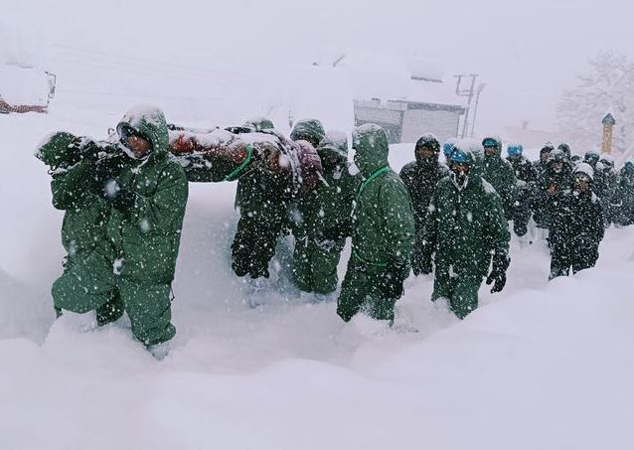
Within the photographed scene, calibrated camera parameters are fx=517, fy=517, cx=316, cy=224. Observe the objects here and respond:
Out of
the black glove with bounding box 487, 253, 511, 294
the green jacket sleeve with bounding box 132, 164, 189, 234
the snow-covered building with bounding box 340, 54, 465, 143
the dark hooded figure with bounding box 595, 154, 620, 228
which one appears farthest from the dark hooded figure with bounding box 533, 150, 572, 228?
the snow-covered building with bounding box 340, 54, 465, 143

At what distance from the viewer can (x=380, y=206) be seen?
157 inches

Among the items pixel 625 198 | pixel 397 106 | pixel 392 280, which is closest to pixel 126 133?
pixel 392 280

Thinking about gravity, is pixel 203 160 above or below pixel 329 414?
above

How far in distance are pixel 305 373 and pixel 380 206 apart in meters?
1.68

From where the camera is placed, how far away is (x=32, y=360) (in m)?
2.91

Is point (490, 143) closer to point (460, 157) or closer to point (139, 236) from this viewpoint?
point (460, 157)

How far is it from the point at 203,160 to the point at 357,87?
91.2 ft

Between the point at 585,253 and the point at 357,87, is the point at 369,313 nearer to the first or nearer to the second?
the point at 585,253

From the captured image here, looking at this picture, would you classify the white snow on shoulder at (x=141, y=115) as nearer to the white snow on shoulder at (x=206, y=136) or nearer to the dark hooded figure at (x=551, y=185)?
the white snow on shoulder at (x=206, y=136)

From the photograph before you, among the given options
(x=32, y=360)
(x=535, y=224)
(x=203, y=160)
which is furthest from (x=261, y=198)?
(x=535, y=224)

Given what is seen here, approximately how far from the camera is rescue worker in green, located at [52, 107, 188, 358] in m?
3.26

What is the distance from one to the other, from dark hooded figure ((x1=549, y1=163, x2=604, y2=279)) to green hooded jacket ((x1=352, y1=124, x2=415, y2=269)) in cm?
275

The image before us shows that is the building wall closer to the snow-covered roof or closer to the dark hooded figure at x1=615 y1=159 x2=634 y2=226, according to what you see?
the snow-covered roof

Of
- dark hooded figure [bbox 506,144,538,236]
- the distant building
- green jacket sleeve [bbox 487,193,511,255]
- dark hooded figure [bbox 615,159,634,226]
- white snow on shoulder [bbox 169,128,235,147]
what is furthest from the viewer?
the distant building
